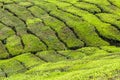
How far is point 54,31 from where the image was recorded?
338 ft

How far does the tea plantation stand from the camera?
8669 centimetres

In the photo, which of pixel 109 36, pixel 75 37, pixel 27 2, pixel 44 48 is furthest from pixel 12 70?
pixel 27 2

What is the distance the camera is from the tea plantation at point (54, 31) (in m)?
86.7

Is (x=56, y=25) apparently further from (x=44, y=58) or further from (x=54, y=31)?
(x=44, y=58)

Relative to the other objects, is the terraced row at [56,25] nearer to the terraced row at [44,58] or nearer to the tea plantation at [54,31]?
the tea plantation at [54,31]

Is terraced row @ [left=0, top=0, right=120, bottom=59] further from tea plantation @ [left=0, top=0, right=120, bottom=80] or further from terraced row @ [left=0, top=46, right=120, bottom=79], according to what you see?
terraced row @ [left=0, top=46, right=120, bottom=79]

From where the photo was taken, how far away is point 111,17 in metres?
112

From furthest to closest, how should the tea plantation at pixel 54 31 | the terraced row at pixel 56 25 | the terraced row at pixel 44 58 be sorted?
the terraced row at pixel 56 25
the tea plantation at pixel 54 31
the terraced row at pixel 44 58

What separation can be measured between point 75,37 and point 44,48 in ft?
37.8

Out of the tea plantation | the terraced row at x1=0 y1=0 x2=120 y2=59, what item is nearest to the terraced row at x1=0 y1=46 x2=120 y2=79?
the tea plantation

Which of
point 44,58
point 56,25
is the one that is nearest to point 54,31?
point 56,25

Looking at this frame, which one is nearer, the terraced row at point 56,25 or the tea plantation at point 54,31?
the tea plantation at point 54,31

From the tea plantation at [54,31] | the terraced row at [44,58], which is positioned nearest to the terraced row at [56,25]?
the tea plantation at [54,31]

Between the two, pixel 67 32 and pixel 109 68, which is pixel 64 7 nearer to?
pixel 67 32
